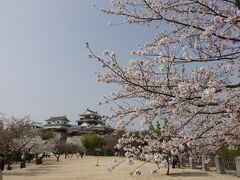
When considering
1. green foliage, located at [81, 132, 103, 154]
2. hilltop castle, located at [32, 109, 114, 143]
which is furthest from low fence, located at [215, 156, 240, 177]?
hilltop castle, located at [32, 109, 114, 143]

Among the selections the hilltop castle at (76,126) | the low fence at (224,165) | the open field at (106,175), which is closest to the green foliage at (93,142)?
the hilltop castle at (76,126)

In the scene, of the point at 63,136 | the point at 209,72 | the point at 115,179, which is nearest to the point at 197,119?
the point at 209,72

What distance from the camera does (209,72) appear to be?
22.5 ft

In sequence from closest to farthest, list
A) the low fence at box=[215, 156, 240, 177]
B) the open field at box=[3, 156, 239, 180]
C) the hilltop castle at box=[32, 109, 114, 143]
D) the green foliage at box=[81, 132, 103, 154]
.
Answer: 1. the open field at box=[3, 156, 239, 180]
2. the low fence at box=[215, 156, 240, 177]
3. the green foliage at box=[81, 132, 103, 154]
4. the hilltop castle at box=[32, 109, 114, 143]

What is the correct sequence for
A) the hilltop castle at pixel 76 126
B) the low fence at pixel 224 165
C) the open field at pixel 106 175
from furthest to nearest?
1. the hilltop castle at pixel 76 126
2. the low fence at pixel 224 165
3. the open field at pixel 106 175

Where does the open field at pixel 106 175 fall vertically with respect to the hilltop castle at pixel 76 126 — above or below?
below

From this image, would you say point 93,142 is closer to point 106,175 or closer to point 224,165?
point 106,175

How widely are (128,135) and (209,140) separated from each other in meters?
2.01

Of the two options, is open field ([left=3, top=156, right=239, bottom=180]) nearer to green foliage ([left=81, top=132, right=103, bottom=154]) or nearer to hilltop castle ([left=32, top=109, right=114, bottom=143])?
green foliage ([left=81, top=132, right=103, bottom=154])

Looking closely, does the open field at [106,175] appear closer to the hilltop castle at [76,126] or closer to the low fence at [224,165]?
the low fence at [224,165]

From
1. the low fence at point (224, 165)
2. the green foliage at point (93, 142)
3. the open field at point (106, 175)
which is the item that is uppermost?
the green foliage at point (93, 142)

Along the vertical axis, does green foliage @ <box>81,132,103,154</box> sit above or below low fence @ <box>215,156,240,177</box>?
above

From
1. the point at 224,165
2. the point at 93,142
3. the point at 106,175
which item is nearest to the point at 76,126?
the point at 93,142

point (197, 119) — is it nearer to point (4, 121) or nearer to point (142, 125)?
point (142, 125)
